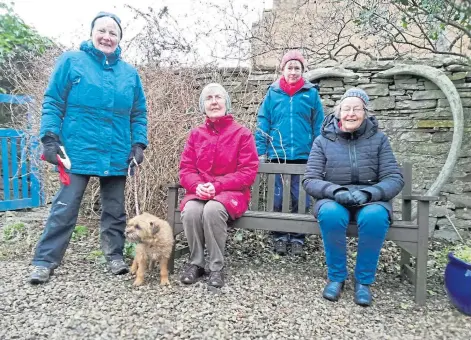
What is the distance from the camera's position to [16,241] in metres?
4.58

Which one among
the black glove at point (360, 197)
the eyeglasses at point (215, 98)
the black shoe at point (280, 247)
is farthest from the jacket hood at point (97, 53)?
the black shoe at point (280, 247)

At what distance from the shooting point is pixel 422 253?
10.2 feet

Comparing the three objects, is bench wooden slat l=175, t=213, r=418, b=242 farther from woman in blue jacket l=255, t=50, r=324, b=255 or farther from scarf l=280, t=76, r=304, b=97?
scarf l=280, t=76, r=304, b=97

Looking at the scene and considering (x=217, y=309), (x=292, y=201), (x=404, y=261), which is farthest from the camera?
(x=292, y=201)

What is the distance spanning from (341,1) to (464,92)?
8.72ft

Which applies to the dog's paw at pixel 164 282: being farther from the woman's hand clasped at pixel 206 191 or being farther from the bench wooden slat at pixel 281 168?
the bench wooden slat at pixel 281 168

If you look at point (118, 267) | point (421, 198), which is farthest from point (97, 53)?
point (421, 198)

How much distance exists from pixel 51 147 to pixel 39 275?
1.02 m

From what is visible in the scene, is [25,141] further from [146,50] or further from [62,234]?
[62,234]

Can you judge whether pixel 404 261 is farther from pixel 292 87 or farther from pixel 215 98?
pixel 215 98

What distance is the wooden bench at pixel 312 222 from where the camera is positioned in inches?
123

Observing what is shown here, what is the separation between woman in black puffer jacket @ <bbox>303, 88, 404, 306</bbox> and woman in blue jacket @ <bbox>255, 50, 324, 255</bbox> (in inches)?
28.4

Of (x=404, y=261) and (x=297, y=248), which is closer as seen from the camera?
(x=404, y=261)

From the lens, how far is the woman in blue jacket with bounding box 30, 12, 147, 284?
3240mm
